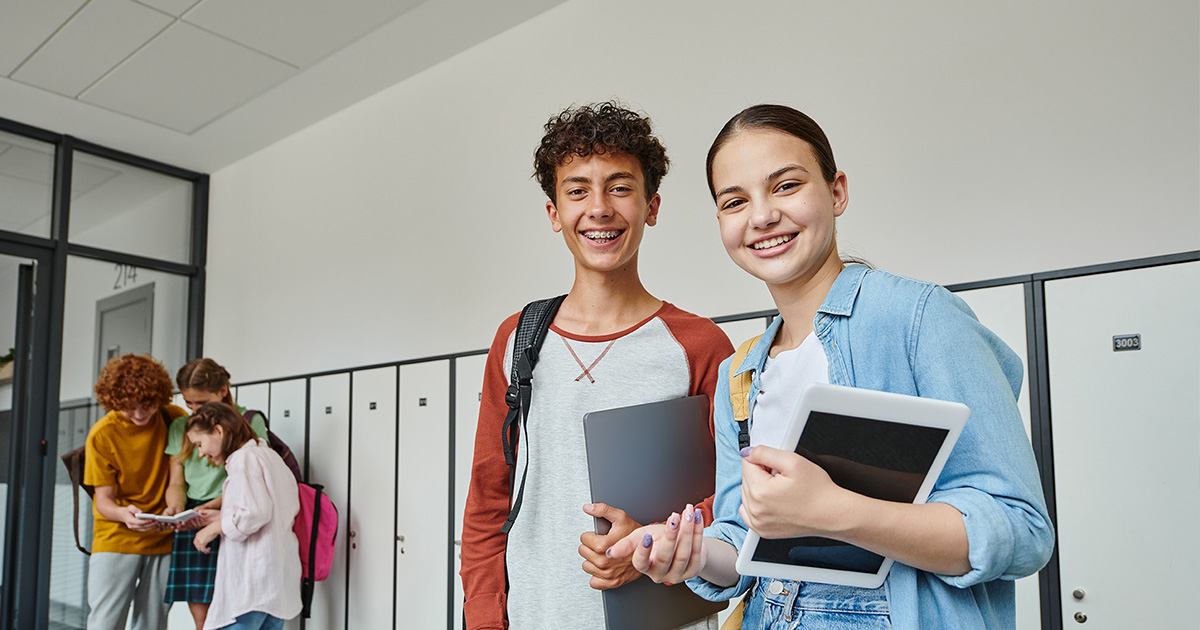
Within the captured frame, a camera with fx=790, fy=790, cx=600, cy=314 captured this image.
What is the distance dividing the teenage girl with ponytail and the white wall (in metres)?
0.63

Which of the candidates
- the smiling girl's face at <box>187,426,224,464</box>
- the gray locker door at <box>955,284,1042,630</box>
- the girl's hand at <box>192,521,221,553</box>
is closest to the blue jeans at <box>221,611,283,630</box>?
the girl's hand at <box>192,521,221,553</box>

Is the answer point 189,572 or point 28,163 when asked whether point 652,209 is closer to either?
point 189,572

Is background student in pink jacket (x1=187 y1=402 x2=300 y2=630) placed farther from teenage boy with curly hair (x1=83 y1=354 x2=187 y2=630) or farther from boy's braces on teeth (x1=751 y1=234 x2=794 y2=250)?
boy's braces on teeth (x1=751 y1=234 x2=794 y2=250)

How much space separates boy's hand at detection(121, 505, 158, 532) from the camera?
3379 millimetres

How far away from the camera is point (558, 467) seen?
1244mm

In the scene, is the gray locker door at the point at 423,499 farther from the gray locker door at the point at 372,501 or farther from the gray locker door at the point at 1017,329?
the gray locker door at the point at 1017,329

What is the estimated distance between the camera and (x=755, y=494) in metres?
0.71

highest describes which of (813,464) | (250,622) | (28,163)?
(28,163)

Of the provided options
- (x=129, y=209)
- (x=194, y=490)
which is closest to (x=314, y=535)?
(x=194, y=490)

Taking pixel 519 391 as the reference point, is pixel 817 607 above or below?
below

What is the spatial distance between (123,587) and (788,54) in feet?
11.6

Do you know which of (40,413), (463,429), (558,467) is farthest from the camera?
(40,413)

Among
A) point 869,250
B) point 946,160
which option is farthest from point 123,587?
point 946,160

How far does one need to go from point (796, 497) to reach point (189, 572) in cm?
345
